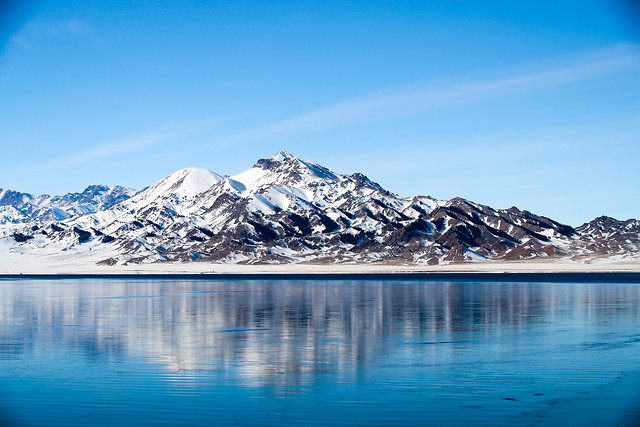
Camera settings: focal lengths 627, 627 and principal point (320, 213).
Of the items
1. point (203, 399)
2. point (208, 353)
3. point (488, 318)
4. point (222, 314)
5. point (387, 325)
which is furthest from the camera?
point (222, 314)

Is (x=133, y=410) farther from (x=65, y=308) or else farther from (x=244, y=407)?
(x=65, y=308)

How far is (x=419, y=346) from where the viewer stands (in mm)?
37719

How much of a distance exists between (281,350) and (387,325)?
14.9 meters

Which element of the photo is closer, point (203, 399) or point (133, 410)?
point (133, 410)

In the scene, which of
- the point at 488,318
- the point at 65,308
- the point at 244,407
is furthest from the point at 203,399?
the point at 65,308

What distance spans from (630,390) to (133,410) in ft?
64.6

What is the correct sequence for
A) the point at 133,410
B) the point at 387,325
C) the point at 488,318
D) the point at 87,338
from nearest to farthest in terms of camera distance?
the point at 133,410 → the point at 87,338 → the point at 387,325 → the point at 488,318

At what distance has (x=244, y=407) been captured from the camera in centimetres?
2347

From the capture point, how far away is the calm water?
2270 cm

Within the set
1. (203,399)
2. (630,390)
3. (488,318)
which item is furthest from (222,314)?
(630,390)

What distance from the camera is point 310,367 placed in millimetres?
31125

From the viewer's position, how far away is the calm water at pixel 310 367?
74.5 ft

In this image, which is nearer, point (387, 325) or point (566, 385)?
point (566, 385)

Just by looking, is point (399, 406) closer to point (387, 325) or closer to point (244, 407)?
point (244, 407)
